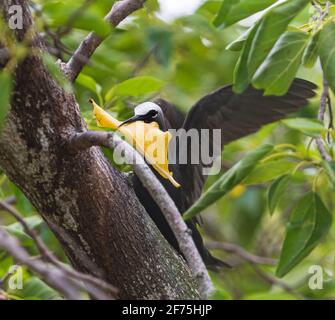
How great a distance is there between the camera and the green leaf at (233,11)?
5.73ft

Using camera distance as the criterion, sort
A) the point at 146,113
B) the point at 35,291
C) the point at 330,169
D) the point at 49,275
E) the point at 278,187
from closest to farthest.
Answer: the point at 49,275, the point at 330,169, the point at 278,187, the point at 35,291, the point at 146,113

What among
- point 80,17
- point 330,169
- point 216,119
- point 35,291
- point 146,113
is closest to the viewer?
point 80,17

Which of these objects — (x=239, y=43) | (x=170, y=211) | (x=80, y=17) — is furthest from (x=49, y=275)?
(x=239, y=43)

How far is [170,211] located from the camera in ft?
4.88

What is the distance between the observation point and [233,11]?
175 cm

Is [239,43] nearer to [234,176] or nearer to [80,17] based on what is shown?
[234,176]

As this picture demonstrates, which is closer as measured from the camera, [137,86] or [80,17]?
[80,17]

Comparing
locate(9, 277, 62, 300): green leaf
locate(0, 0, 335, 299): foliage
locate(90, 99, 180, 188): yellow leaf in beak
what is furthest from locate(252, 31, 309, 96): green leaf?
locate(9, 277, 62, 300): green leaf

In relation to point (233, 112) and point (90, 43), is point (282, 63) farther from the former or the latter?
point (233, 112)

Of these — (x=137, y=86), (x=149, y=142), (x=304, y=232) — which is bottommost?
(x=304, y=232)

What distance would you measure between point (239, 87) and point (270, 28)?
16cm

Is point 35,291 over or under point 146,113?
under

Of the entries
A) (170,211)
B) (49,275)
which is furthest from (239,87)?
(49,275)

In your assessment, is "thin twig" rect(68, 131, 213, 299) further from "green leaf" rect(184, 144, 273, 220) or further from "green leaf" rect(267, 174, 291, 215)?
"green leaf" rect(267, 174, 291, 215)
